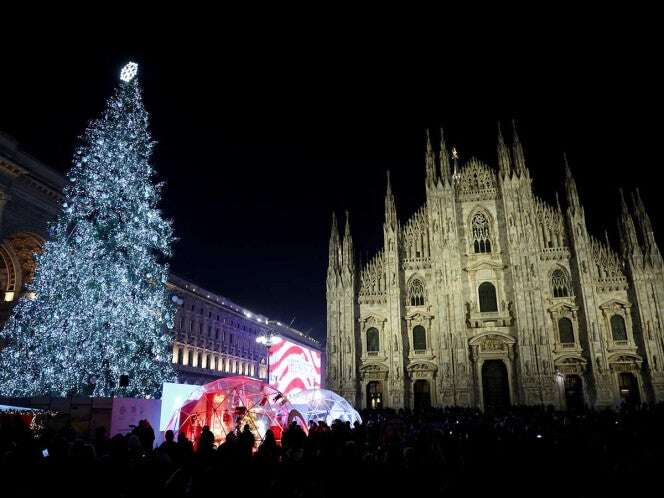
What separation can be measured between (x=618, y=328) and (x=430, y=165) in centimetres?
1918

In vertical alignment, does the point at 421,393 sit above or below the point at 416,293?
below

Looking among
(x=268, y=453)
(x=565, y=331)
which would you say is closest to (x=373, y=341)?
(x=565, y=331)

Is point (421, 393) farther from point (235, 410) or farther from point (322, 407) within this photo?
point (235, 410)

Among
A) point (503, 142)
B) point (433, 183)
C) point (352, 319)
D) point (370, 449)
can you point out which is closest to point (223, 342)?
point (352, 319)

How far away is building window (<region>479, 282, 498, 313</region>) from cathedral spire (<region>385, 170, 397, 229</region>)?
890cm

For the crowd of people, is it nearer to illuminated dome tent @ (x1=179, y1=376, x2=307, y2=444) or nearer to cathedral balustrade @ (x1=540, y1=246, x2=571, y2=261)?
illuminated dome tent @ (x1=179, y1=376, x2=307, y2=444)

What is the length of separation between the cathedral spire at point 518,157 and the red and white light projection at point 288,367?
944 inches

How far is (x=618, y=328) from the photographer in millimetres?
35531

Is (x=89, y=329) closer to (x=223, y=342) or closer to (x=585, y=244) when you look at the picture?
(x=585, y=244)

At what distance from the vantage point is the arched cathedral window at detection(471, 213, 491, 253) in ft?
132

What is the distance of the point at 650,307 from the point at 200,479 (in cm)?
3765

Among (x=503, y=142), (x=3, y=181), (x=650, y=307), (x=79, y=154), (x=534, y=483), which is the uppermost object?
(x=503, y=142)

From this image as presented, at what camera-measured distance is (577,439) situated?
10859 millimetres

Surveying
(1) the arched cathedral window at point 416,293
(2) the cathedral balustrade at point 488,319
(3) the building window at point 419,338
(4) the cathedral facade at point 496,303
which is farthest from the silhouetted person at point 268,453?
(1) the arched cathedral window at point 416,293
